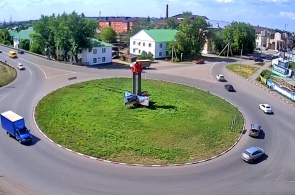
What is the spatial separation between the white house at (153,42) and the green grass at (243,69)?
20.3 meters

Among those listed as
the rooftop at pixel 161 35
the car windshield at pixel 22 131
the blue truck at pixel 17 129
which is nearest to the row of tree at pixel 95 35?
the rooftop at pixel 161 35

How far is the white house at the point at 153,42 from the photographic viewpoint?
91562 millimetres

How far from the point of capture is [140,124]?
129ft

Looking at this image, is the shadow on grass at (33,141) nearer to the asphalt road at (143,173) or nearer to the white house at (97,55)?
the asphalt road at (143,173)

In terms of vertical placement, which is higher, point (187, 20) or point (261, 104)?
point (187, 20)

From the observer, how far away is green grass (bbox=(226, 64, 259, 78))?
2901 inches

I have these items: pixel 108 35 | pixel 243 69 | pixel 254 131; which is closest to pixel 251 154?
pixel 254 131

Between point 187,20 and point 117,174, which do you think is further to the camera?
point 187,20

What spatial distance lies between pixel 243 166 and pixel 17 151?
2222 cm

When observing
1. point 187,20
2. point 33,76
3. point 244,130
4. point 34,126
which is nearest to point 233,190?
point 244,130

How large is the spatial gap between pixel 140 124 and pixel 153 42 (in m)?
55.6

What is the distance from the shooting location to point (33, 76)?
209 ft

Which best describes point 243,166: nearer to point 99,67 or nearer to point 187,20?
point 99,67

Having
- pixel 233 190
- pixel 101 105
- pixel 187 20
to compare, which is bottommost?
pixel 233 190
